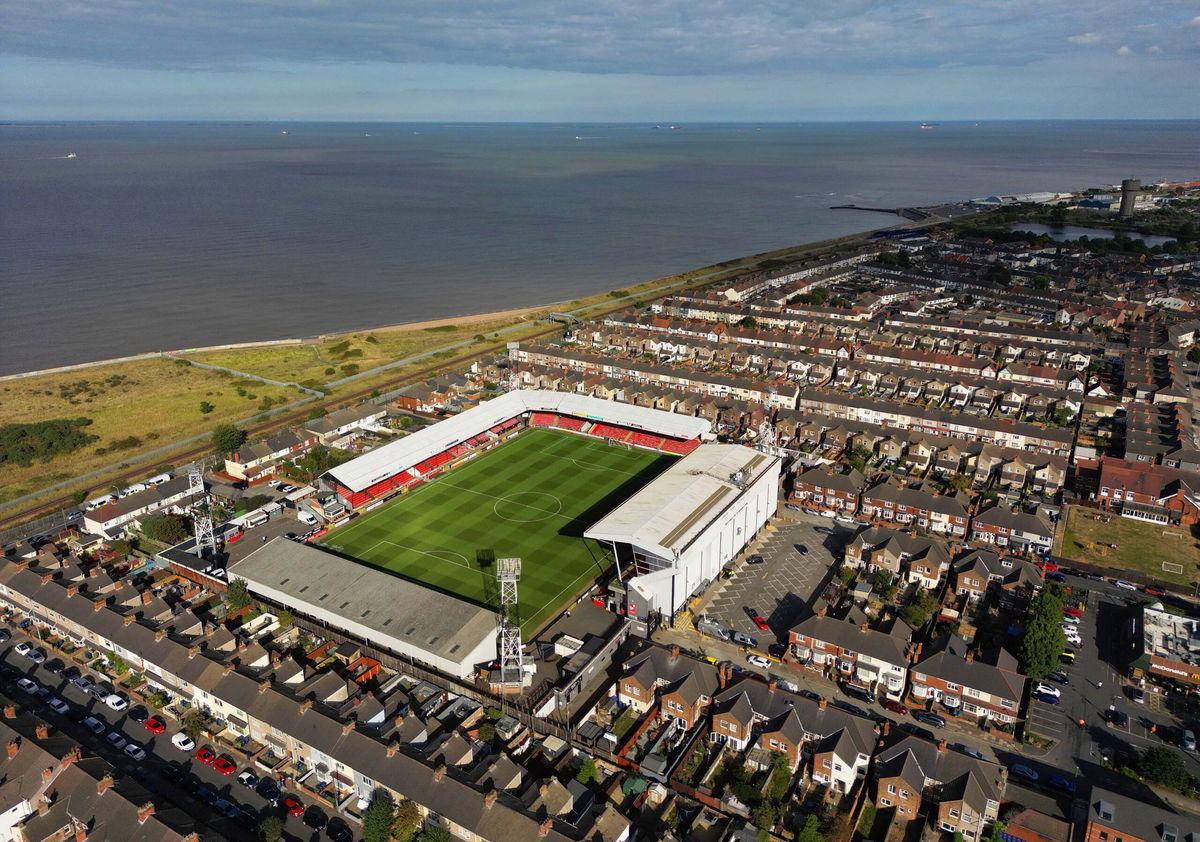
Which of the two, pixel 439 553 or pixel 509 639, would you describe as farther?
pixel 439 553

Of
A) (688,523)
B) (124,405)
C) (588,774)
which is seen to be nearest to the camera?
(588,774)

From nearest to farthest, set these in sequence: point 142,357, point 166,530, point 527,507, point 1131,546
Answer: point 1131,546, point 166,530, point 527,507, point 142,357

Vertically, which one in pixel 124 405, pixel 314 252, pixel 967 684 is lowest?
pixel 967 684

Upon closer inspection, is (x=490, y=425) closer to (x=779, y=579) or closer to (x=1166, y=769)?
(x=779, y=579)

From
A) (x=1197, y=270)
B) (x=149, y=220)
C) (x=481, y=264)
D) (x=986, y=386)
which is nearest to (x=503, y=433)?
(x=986, y=386)

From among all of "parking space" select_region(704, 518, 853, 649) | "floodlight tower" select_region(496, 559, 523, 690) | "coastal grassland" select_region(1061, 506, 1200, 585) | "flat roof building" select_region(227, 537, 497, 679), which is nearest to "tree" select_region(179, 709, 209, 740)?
"flat roof building" select_region(227, 537, 497, 679)

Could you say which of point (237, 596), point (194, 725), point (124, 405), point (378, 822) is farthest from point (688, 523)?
point (124, 405)

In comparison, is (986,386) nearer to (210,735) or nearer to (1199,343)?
(1199,343)
